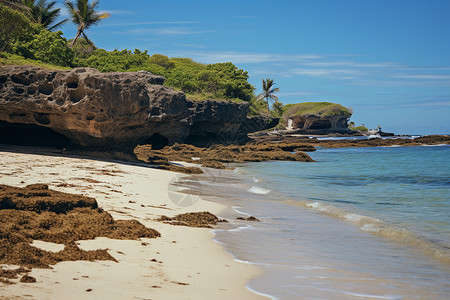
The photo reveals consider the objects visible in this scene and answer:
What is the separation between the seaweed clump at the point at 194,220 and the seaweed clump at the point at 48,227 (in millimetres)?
1128

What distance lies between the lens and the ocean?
176 inches

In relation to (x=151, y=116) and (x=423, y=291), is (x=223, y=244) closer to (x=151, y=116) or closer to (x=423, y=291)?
(x=423, y=291)

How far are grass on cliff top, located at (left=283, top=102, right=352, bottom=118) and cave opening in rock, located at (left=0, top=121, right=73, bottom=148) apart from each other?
230 feet

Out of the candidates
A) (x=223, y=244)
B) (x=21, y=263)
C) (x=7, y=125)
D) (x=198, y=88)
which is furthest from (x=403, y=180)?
(x=198, y=88)

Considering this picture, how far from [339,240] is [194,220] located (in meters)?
2.32

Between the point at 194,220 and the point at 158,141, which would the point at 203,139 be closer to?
the point at 158,141

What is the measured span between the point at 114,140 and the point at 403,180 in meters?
11.8

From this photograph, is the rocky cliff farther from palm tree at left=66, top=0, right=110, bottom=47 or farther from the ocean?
palm tree at left=66, top=0, right=110, bottom=47

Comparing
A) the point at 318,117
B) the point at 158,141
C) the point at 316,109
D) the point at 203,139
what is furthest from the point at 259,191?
the point at 316,109

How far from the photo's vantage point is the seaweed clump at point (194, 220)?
273 inches

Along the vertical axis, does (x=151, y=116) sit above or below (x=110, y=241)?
above

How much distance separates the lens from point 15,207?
5520mm

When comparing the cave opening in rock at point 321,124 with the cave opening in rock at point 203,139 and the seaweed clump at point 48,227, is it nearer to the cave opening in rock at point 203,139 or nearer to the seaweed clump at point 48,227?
the cave opening in rock at point 203,139

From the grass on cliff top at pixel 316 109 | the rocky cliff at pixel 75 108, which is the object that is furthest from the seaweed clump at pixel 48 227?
the grass on cliff top at pixel 316 109
